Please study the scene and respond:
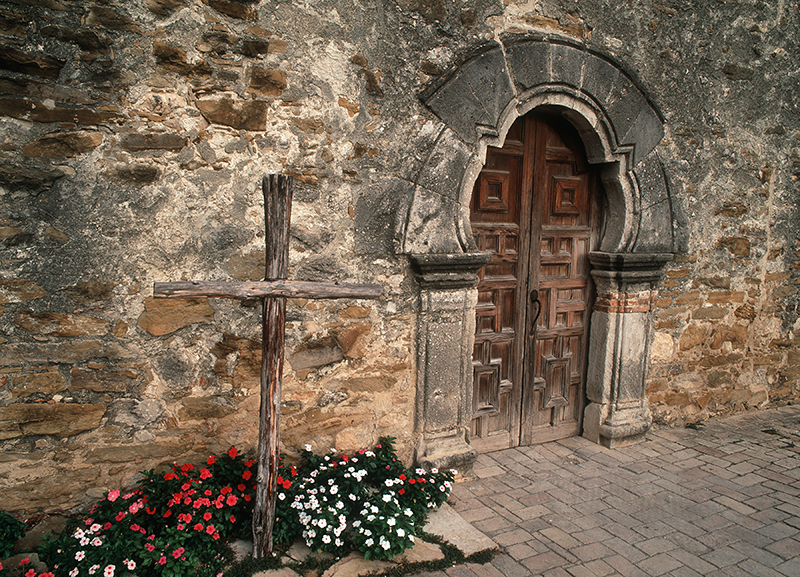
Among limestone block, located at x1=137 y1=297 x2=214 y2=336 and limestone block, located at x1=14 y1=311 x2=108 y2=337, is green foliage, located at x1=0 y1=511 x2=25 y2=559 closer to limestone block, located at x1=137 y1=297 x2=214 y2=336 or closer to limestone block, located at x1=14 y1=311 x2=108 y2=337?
limestone block, located at x1=14 y1=311 x2=108 y2=337

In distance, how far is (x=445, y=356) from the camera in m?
3.54

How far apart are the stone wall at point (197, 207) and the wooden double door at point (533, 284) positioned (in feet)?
2.46

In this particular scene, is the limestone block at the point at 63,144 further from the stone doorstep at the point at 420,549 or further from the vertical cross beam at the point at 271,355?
the stone doorstep at the point at 420,549

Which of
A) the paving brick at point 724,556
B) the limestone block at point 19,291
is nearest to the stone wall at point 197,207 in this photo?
the limestone block at point 19,291

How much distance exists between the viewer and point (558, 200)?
4.23 metres

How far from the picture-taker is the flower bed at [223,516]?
8.17ft

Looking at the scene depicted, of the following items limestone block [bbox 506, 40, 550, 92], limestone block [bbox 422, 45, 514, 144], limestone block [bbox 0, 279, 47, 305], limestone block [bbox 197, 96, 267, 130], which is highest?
limestone block [bbox 506, 40, 550, 92]

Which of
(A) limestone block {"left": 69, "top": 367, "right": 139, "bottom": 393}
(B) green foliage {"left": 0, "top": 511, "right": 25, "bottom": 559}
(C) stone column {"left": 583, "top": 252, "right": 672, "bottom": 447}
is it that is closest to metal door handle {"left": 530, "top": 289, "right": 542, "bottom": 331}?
(C) stone column {"left": 583, "top": 252, "right": 672, "bottom": 447}

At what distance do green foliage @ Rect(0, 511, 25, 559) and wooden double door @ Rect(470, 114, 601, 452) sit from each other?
9.35 ft

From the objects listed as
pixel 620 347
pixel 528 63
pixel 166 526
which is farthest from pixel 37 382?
pixel 620 347

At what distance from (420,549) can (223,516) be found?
1062 millimetres

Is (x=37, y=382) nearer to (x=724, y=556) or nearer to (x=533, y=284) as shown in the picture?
(x=533, y=284)

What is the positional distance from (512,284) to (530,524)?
1723 mm

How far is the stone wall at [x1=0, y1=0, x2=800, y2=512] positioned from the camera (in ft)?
8.68
